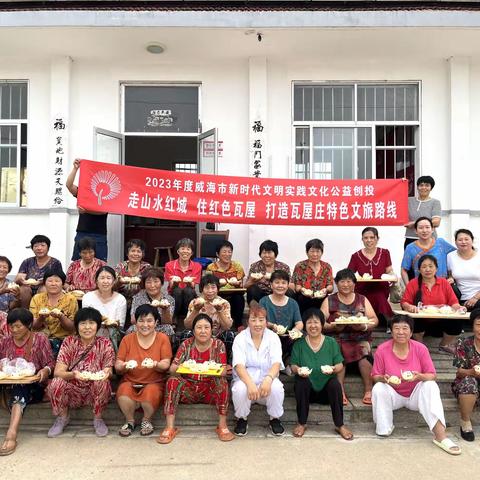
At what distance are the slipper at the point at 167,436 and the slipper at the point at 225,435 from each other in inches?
15.2

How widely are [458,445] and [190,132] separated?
5.88 meters

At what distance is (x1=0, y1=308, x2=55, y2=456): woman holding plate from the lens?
4.04m

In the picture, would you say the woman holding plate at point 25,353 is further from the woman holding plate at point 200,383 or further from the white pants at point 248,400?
the white pants at point 248,400

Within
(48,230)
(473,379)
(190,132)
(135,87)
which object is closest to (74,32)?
(135,87)

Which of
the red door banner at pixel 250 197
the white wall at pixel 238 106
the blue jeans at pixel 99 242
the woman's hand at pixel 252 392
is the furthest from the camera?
the white wall at pixel 238 106

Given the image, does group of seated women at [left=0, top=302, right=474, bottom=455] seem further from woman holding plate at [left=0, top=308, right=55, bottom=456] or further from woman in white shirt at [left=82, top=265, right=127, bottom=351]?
woman in white shirt at [left=82, top=265, right=127, bottom=351]

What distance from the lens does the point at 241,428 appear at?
4055 millimetres

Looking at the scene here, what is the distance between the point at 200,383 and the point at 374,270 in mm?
2559

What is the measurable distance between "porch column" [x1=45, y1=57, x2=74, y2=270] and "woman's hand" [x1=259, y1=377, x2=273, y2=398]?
4502 millimetres

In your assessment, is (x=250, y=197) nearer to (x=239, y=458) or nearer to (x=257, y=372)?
(x=257, y=372)

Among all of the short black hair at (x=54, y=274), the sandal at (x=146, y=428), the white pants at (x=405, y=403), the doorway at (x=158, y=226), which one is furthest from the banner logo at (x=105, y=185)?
the white pants at (x=405, y=403)

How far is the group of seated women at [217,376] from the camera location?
13.2ft

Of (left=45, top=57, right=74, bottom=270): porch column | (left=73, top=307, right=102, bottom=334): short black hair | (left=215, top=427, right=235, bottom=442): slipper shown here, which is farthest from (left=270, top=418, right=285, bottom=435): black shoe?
(left=45, top=57, right=74, bottom=270): porch column

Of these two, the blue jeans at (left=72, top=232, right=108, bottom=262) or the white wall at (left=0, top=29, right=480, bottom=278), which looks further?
the white wall at (left=0, top=29, right=480, bottom=278)
